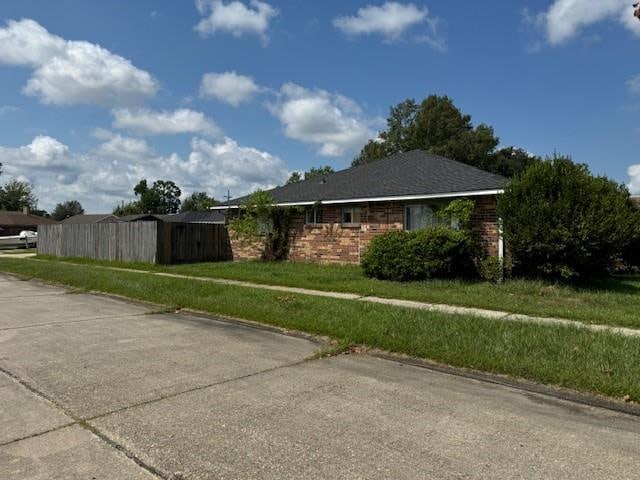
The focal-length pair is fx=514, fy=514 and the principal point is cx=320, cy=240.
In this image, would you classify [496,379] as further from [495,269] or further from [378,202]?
[378,202]

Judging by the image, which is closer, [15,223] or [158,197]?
[15,223]

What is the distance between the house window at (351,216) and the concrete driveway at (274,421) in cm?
1166

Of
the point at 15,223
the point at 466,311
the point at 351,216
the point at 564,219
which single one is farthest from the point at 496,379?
the point at 15,223

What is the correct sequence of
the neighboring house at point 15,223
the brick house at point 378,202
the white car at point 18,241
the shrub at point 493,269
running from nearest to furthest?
the shrub at point 493,269 < the brick house at point 378,202 < the white car at point 18,241 < the neighboring house at point 15,223

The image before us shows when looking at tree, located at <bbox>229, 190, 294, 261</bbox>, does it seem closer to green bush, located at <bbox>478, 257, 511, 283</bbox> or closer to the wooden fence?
the wooden fence

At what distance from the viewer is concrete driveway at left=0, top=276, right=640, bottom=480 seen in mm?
3361

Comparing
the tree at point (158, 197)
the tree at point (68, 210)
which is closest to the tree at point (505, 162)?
the tree at point (158, 197)

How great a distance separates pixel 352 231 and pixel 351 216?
1.78 ft

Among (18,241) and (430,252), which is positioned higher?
(18,241)

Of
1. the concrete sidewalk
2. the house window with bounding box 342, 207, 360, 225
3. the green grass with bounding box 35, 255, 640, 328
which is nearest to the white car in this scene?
the green grass with bounding box 35, 255, 640, 328

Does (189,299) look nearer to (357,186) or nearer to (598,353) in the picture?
(598,353)

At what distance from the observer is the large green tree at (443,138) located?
159 feet

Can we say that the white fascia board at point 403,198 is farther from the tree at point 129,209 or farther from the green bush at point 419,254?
the tree at point 129,209

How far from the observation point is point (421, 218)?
16281 mm
